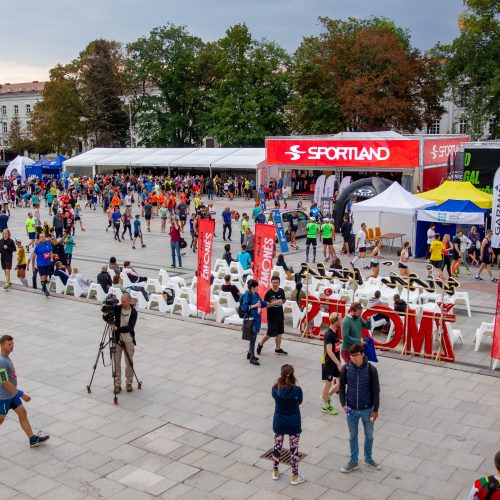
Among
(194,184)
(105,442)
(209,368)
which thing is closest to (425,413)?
(209,368)

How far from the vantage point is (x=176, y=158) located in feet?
149

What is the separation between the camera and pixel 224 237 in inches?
950

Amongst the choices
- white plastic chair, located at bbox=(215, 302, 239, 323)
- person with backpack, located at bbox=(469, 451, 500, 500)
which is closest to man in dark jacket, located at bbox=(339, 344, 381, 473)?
person with backpack, located at bbox=(469, 451, 500, 500)

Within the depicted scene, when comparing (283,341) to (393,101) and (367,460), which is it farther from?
(393,101)

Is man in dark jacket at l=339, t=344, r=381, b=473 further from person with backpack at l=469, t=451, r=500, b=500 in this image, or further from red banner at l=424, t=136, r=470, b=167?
red banner at l=424, t=136, r=470, b=167

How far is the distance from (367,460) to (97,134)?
62.6 meters

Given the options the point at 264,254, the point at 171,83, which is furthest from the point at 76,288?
the point at 171,83

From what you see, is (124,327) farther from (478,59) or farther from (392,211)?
(478,59)

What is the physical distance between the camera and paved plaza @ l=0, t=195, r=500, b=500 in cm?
676

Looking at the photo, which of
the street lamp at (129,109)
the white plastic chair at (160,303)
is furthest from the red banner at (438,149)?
the street lamp at (129,109)

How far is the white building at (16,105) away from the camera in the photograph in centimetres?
9695

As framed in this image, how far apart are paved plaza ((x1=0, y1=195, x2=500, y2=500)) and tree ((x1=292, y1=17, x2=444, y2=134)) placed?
3359 centimetres

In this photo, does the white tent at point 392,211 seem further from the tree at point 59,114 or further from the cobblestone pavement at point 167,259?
the tree at point 59,114

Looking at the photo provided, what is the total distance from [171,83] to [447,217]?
4724 cm
